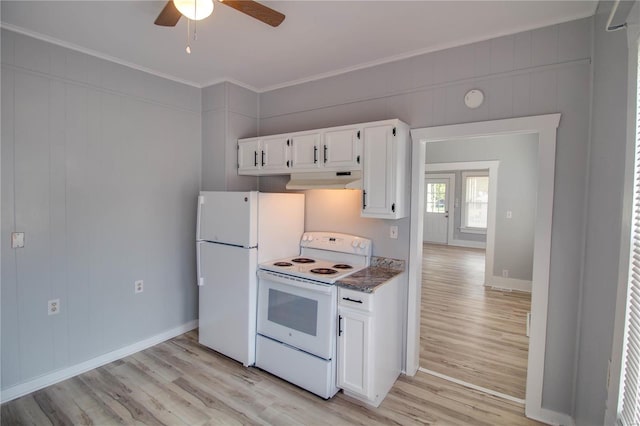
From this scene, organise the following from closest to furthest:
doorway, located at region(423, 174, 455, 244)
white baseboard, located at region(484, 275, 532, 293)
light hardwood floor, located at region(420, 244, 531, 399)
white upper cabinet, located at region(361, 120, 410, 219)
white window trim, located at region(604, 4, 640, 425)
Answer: white window trim, located at region(604, 4, 640, 425) < white upper cabinet, located at region(361, 120, 410, 219) < light hardwood floor, located at region(420, 244, 531, 399) < white baseboard, located at region(484, 275, 532, 293) < doorway, located at region(423, 174, 455, 244)

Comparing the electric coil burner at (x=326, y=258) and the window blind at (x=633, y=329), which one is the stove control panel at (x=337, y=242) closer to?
the electric coil burner at (x=326, y=258)

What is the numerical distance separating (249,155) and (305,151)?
74 centimetres

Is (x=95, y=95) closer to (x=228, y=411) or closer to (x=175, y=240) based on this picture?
(x=175, y=240)

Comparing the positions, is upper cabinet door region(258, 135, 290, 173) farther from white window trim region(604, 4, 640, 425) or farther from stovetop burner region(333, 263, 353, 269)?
white window trim region(604, 4, 640, 425)

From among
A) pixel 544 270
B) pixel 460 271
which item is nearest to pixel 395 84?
pixel 544 270

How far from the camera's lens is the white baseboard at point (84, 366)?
2.48 metres

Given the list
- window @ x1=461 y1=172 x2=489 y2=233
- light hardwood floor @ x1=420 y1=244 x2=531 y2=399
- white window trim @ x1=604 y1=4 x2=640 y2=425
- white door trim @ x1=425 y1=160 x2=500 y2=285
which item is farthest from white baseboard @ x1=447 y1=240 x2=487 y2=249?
white window trim @ x1=604 y1=4 x2=640 y2=425

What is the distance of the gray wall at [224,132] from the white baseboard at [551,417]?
3195mm

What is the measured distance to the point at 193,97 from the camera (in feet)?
11.8

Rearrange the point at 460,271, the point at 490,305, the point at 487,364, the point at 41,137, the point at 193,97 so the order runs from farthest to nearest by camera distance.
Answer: the point at 460,271 → the point at 490,305 → the point at 193,97 → the point at 487,364 → the point at 41,137

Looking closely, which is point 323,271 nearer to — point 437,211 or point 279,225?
point 279,225

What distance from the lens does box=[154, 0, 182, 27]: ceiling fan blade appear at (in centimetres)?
174

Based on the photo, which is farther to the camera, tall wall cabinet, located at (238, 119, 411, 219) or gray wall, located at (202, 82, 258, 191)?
gray wall, located at (202, 82, 258, 191)

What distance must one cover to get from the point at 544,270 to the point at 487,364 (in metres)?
1.25
